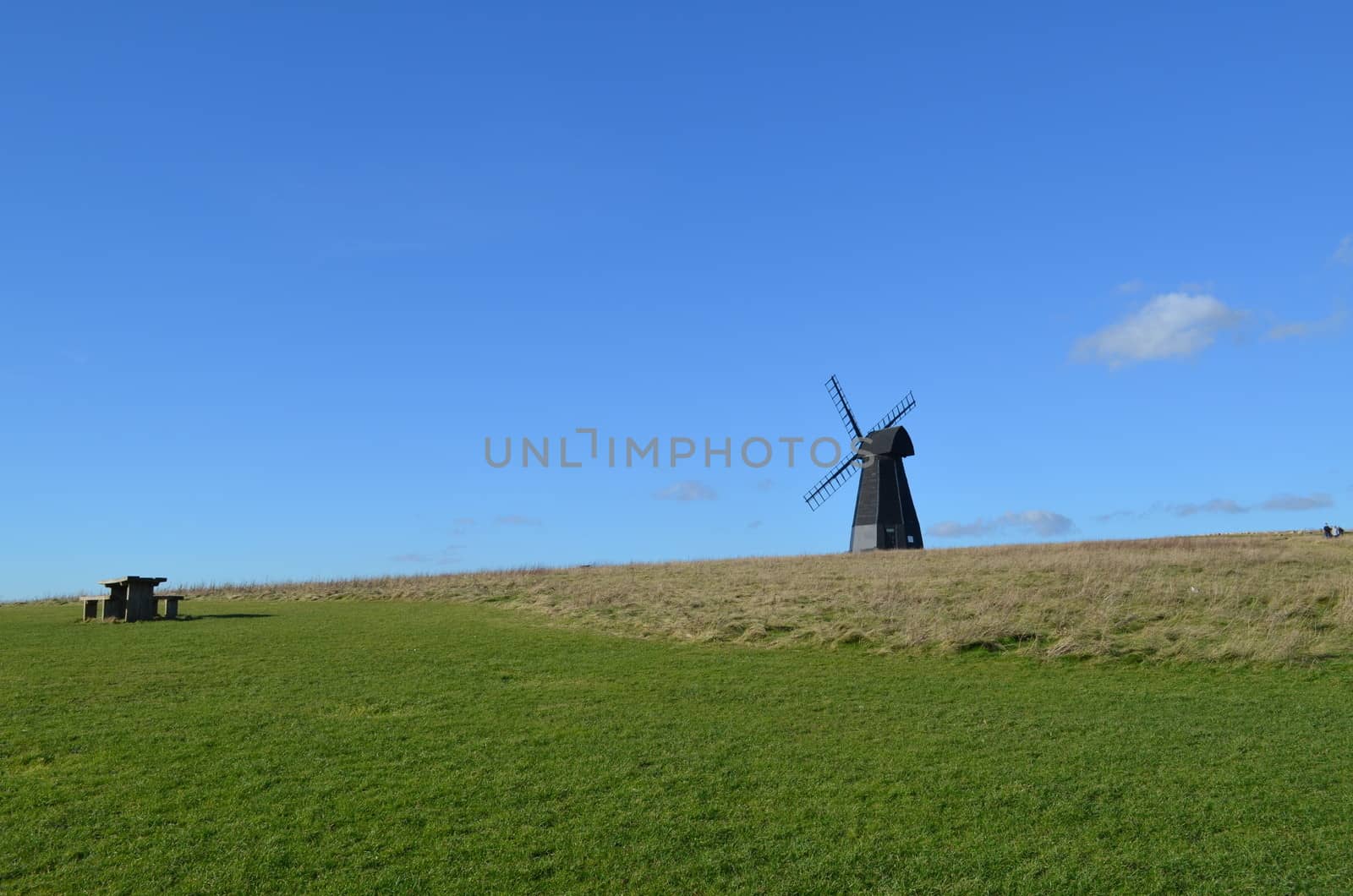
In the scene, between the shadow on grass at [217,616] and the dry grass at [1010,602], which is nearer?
the dry grass at [1010,602]

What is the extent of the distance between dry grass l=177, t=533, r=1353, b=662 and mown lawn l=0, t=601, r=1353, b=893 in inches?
60.9

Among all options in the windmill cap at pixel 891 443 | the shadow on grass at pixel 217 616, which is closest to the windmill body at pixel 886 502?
the windmill cap at pixel 891 443

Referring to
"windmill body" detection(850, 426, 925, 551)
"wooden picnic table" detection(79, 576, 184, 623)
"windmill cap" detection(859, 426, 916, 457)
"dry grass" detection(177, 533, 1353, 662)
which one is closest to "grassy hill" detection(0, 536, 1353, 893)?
"dry grass" detection(177, 533, 1353, 662)

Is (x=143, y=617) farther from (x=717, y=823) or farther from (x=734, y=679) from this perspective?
(x=717, y=823)

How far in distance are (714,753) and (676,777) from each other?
105 cm

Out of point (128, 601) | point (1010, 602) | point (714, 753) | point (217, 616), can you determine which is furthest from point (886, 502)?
point (714, 753)

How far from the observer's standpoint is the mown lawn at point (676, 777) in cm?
804

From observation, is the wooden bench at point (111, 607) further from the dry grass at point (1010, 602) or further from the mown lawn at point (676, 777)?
the mown lawn at point (676, 777)

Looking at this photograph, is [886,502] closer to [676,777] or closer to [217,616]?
[217,616]

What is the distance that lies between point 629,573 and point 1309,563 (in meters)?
22.7

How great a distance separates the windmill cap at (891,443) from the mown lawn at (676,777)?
36.1 m

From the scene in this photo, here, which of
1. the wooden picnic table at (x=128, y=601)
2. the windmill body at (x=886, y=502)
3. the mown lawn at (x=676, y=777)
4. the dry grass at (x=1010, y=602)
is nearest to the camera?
the mown lawn at (x=676, y=777)

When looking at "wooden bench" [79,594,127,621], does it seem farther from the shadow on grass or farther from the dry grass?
the dry grass

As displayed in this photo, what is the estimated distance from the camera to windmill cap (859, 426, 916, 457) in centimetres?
5294
